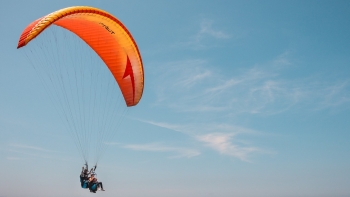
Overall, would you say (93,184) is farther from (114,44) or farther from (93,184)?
(114,44)

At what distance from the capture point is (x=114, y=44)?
1941cm

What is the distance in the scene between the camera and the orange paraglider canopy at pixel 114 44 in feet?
58.0

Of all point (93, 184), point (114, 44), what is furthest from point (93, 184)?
point (114, 44)

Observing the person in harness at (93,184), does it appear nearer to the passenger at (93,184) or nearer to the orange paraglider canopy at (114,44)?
the passenger at (93,184)

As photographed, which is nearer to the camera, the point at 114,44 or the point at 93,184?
the point at 93,184

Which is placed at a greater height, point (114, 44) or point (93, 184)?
point (114, 44)

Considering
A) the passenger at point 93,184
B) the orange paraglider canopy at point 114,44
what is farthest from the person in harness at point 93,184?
the orange paraglider canopy at point 114,44

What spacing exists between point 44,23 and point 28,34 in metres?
0.86

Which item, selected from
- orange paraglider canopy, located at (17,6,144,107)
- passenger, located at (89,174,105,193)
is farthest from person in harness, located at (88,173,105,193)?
orange paraglider canopy, located at (17,6,144,107)

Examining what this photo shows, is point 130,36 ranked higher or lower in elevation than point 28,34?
higher

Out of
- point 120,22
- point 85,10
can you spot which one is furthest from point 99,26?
point 85,10

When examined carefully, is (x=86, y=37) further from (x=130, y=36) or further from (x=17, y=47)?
(x=17, y=47)

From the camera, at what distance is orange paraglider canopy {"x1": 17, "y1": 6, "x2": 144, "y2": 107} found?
58.0ft

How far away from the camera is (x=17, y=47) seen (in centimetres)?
1288
